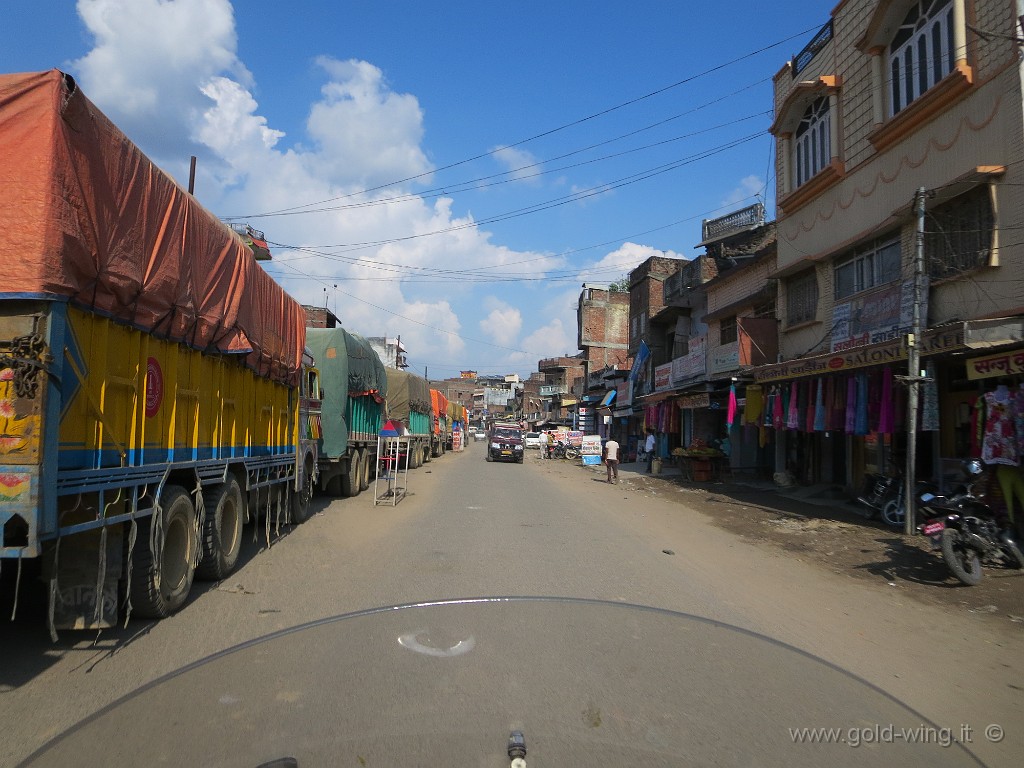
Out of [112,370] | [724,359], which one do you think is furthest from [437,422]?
[112,370]

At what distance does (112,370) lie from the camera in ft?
16.6

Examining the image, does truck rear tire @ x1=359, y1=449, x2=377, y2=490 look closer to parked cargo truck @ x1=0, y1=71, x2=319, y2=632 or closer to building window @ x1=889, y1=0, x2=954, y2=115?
parked cargo truck @ x1=0, y1=71, x2=319, y2=632

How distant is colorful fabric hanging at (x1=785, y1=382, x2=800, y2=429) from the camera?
15532 mm

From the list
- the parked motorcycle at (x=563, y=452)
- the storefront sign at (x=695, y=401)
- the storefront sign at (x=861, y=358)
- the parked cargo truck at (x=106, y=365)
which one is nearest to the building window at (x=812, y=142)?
the storefront sign at (x=861, y=358)

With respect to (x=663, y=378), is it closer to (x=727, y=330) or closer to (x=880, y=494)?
(x=727, y=330)

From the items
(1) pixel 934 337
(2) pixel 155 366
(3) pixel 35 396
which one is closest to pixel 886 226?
(1) pixel 934 337

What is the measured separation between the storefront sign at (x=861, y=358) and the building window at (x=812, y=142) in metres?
5.09

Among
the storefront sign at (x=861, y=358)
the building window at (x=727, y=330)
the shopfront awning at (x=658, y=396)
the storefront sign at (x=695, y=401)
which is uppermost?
the building window at (x=727, y=330)

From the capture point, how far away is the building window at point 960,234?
10844mm

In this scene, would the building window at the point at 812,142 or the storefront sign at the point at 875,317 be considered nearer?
the storefront sign at the point at 875,317

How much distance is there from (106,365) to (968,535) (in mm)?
8966

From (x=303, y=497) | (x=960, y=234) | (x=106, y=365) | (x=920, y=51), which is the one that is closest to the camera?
(x=106, y=365)

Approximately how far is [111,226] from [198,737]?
173 inches

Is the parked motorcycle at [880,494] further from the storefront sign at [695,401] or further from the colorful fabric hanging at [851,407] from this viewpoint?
the storefront sign at [695,401]
